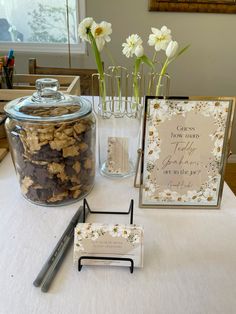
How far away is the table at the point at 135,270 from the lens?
46 cm

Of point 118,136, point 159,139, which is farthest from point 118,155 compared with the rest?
point 159,139

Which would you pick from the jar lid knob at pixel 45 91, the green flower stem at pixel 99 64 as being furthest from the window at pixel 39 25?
the jar lid knob at pixel 45 91

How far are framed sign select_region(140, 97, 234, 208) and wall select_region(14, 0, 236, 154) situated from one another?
1.58 metres

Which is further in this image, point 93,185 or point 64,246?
point 93,185

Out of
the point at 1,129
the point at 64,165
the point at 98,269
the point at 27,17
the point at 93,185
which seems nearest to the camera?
the point at 98,269

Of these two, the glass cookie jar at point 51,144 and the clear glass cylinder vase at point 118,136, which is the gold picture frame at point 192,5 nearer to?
the clear glass cylinder vase at point 118,136

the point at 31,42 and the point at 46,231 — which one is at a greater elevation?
the point at 31,42

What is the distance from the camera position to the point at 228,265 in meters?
0.53

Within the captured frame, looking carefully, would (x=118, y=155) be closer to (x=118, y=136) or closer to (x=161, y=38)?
(x=118, y=136)

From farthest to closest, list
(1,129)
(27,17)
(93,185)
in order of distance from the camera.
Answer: (27,17) < (1,129) < (93,185)

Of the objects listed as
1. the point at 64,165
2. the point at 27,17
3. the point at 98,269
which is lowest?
the point at 98,269

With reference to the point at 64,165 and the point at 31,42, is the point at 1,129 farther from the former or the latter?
the point at 31,42

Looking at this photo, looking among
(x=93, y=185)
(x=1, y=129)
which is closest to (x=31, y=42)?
(x=1, y=129)

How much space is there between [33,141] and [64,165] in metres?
0.08
